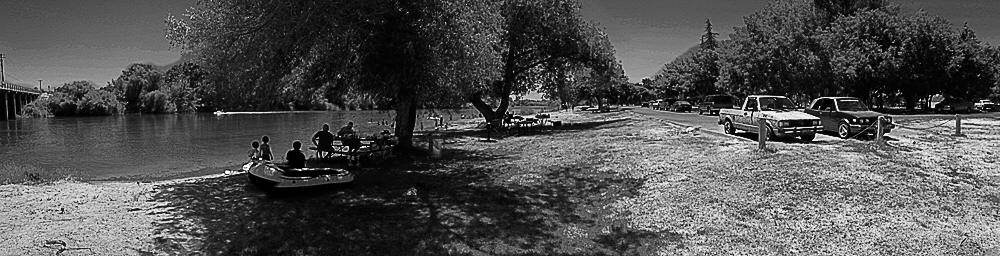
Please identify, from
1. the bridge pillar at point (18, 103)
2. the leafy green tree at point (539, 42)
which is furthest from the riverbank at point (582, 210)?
the bridge pillar at point (18, 103)

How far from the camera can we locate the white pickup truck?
59.5 feet

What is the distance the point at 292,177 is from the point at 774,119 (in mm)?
13479

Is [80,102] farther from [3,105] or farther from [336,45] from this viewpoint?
[336,45]

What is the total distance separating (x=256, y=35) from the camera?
1395 centimetres

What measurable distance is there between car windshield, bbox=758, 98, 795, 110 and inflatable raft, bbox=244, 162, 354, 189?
516 inches

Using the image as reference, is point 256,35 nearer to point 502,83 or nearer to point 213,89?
point 213,89

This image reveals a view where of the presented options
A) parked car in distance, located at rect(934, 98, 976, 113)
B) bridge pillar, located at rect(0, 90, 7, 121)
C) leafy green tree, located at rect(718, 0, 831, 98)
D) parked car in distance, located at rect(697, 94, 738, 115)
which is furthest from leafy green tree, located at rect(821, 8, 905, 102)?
bridge pillar, located at rect(0, 90, 7, 121)

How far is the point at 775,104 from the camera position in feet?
65.6

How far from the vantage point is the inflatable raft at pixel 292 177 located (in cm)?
1280

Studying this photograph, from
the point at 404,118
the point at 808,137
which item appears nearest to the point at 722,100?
the point at 808,137

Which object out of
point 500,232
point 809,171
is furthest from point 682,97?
point 500,232

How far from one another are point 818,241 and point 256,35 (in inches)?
465

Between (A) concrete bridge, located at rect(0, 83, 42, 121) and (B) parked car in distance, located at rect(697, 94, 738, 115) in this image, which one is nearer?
(B) parked car in distance, located at rect(697, 94, 738, 115)

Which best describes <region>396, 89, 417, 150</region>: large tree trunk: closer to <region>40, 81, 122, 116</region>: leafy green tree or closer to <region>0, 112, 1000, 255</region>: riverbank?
<region>0, 112, 1000, 255</region>: riverbank
